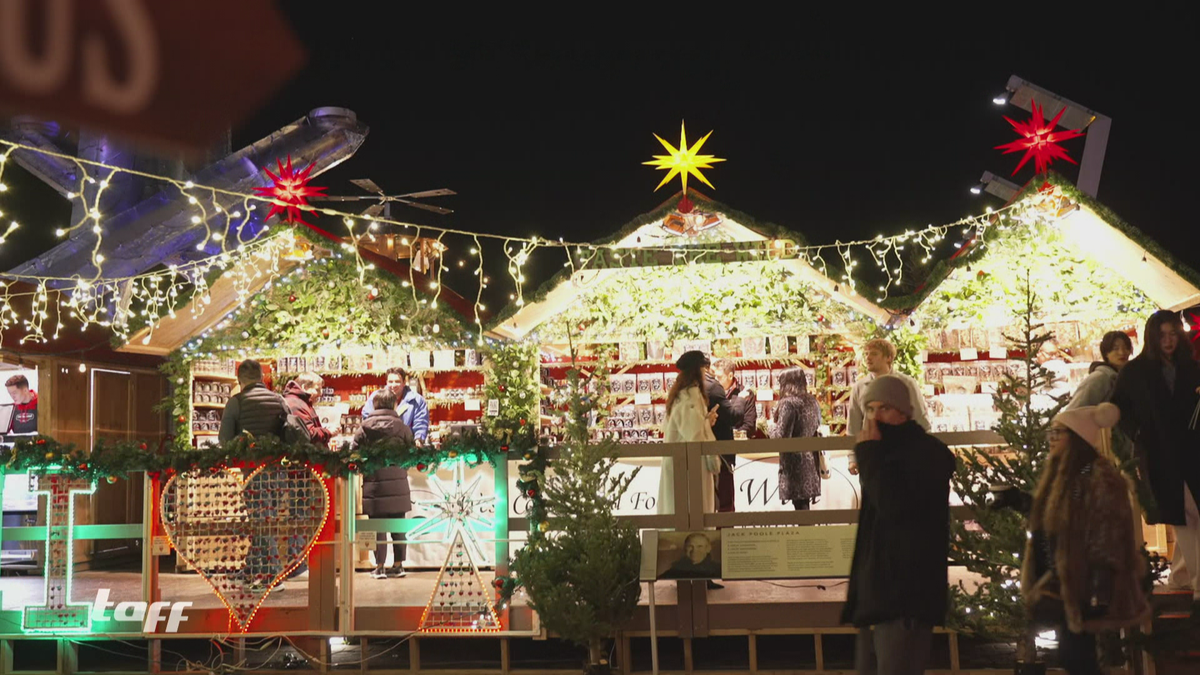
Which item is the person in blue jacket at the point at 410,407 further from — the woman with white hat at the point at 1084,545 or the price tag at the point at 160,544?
the woman with white hat at the point at 1084,545

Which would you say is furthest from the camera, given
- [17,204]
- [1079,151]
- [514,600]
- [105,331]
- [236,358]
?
[17,204]

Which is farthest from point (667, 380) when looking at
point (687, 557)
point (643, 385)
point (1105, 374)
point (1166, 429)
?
point (1166, 429)

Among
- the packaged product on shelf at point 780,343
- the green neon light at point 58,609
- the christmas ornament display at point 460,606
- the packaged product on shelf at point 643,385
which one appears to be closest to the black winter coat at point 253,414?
the green neon light at point 58,609

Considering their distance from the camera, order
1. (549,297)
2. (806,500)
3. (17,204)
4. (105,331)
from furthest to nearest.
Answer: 1. (17,204)
2. (105,331)
3. (549,297)
4. (806,500)

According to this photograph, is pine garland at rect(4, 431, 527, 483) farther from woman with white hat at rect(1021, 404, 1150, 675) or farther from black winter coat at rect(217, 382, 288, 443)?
woman with white hat at rect(1021, 404, 1150, 675)

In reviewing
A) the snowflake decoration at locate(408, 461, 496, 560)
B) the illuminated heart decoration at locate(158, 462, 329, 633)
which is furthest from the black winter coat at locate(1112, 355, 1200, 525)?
the illuminated heart decoration at locate(158, 462, 329, 633)

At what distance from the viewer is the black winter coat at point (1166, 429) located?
603 cm

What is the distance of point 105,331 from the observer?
525 inches

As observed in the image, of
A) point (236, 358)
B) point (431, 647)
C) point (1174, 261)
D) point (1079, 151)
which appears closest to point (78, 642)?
point (431, 647)

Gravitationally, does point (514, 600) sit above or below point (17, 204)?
below

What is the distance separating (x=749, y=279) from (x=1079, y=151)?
35.4 feet

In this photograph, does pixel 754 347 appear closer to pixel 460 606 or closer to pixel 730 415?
pixel 730 415

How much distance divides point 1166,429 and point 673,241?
558 cm

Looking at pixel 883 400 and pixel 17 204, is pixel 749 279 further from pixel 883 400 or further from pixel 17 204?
pixel 17 204
